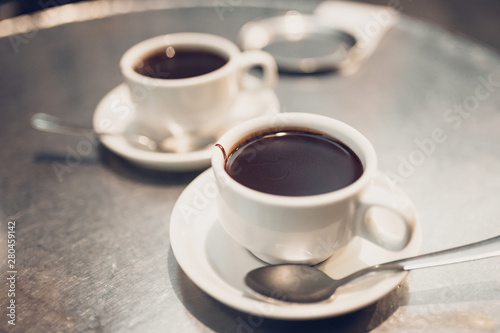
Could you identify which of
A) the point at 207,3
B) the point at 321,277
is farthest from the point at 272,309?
the point at 207,3

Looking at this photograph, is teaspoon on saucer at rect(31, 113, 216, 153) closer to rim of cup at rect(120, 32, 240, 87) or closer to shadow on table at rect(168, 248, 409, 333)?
rim of cup at rect(120, 32, 240, 87)

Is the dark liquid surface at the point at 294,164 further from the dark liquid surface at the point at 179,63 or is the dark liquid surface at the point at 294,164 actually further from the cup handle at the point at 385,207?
the dark liquid surface at the point at 179,63

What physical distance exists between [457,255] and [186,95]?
0.56 m

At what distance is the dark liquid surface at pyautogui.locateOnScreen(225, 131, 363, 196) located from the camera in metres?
0.62

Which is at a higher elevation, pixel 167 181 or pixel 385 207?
pixel 385 207

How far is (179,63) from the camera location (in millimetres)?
1024

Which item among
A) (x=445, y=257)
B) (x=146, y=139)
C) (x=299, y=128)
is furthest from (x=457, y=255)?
(x=146, y=139)

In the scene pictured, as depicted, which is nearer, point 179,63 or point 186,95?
point 186,95

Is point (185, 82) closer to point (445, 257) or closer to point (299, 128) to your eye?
point (299, 128)

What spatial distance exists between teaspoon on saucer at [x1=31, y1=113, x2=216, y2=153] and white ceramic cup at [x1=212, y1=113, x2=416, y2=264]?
0.32 meters

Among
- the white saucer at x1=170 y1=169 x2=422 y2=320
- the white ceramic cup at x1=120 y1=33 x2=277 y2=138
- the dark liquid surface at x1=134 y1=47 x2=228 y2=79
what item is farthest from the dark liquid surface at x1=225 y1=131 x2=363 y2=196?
the dark liquid surface at x1=134 y1=47 x2=228 y2=79

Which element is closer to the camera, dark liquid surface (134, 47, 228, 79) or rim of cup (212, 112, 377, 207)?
rim of cup (212, 112, 377, 207)

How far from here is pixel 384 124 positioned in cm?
104

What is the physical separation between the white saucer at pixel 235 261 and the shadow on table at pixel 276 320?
40mm
